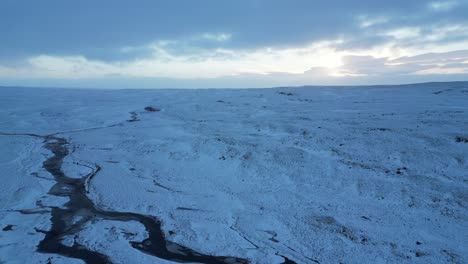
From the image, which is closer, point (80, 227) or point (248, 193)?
point (80, 227)

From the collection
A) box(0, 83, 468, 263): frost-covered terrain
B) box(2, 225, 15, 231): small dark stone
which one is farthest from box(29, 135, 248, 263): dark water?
box(2, 225, 15, 231): small dark stone

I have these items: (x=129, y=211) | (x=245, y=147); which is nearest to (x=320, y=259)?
(x=129, y=211)

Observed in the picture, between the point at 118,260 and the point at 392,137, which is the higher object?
the point at 392,137

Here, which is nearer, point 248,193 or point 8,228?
point 8,228

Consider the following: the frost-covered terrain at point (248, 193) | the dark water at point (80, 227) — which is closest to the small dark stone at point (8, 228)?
the frost-covered terrain at point (248, 193)

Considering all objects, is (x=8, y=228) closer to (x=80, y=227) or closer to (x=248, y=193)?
(x=80, y=227)

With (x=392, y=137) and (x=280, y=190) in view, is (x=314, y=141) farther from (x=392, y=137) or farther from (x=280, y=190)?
(x=280, y=190)

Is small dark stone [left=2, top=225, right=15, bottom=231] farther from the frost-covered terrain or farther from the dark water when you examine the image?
the dark water

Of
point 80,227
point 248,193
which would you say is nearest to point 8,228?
point 80,227
